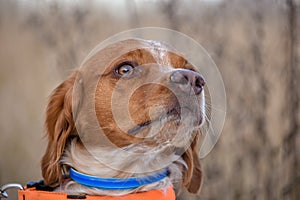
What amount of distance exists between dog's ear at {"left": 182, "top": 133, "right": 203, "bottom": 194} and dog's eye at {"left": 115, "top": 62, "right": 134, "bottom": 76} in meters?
0.22

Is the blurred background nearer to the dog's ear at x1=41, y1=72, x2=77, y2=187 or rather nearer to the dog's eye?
the dog's ear at x1=41, y1=72, x2=77, y2=187

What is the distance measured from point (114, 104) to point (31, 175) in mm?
698

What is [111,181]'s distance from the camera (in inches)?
34.7

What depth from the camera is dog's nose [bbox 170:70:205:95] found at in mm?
729

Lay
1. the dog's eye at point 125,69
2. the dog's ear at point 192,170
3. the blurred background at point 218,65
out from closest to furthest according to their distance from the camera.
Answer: the dog's eye at point 125,69, the dog's ear at point 192,170, the blurred background at point 218,65

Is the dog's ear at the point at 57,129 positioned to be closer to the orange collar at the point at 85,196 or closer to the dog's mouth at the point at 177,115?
the orange collar at the point at 85,196

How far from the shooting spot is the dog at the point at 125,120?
0.77 m

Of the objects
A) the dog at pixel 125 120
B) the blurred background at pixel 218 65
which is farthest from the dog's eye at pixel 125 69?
the blurred background at pixel 218 65

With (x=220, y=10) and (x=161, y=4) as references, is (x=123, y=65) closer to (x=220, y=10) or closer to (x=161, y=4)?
(x=161, y=4)

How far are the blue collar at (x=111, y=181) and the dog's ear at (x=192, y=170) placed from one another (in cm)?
11

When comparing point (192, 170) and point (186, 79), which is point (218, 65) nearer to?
point (192, 170)

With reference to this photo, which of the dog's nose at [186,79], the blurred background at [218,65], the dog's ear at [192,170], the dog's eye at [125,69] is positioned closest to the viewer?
the dog's nose at [186,79]

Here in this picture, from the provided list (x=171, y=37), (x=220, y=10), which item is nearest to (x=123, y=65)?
(x=171, y=37)

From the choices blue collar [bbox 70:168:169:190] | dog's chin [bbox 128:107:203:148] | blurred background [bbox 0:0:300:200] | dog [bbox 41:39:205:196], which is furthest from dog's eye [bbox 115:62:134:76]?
blurred background [bbox 0:0:300:200]
